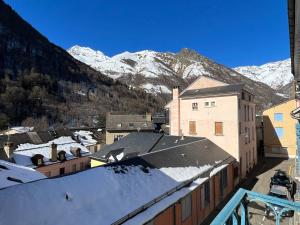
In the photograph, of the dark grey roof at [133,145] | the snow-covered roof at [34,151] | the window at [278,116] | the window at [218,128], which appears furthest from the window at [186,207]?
the window at [278,116]

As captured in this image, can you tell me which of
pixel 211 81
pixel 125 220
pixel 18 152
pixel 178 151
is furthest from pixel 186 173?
pixel 18 152

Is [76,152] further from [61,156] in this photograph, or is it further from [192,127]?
[192,127]

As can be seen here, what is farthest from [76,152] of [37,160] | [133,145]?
[133,145]

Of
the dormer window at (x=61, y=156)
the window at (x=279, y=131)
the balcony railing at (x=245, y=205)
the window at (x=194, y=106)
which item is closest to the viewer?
the balcony railing at (x=245, y=205)

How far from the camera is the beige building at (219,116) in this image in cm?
2594

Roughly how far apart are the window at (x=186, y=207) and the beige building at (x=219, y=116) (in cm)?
1225

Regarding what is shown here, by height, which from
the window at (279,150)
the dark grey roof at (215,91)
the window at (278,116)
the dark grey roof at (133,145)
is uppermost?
the dark grey roof at (215,91)

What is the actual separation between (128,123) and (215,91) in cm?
3095

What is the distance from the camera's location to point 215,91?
2752 cm

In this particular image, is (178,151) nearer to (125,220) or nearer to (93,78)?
(125,220)

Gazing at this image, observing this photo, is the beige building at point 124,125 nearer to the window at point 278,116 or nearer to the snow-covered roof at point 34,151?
the snow-covered roof at point 34,151

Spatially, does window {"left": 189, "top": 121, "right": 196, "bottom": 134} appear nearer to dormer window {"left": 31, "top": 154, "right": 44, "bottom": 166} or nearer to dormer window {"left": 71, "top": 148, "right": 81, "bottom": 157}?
dormer window {"left": 71, "top": 148, "right": 81, "bottom": 157}

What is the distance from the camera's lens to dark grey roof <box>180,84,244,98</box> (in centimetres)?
Result: 2619

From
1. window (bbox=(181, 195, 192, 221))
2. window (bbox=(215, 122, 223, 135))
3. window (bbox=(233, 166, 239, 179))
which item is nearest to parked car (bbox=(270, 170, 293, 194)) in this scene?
window (bbox=(233, 166, 239, 179))
